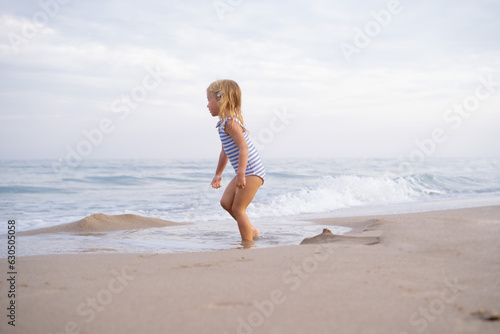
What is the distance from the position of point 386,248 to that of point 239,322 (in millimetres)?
1668

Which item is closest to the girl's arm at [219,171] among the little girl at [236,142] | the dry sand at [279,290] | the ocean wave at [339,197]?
the little girl at [236,142]

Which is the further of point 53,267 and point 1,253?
point 1,253

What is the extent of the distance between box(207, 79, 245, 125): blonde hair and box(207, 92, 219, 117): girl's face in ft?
0.13

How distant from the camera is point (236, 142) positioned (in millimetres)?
4570

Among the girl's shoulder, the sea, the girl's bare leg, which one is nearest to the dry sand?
the girl's bare leg

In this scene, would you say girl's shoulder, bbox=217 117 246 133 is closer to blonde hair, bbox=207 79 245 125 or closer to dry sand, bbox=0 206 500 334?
blonde hair, bbox=207 79 245 125

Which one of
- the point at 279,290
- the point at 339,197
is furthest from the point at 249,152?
the point at 339,197

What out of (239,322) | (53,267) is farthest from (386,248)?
(53,267)

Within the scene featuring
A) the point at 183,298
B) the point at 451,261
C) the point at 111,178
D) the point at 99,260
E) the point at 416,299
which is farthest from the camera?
the point at 111,178

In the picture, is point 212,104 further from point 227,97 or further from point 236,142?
point 236,142

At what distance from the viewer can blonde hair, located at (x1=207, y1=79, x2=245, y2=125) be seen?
4641 millimetres

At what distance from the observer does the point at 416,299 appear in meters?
2.05

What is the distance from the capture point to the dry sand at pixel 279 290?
1.87 m

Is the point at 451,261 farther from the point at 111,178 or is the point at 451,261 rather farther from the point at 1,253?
the point at 111,178
